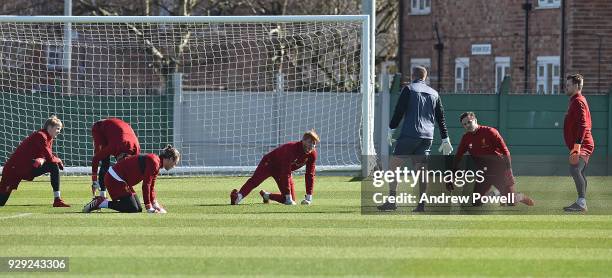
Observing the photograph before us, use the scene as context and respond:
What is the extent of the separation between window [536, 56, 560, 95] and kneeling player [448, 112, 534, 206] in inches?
815

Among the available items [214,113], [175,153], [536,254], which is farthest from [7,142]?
[536,254]

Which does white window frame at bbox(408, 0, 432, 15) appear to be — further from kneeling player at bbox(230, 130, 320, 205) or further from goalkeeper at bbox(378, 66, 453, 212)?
goalkeeper at bbox(378, 66, 453, 212)

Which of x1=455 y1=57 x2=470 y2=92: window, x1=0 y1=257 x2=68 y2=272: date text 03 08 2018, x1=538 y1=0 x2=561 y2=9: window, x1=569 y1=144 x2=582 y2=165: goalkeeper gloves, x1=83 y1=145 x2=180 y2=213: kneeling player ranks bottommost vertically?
x1=0 y1=257 x2=68 y2=272: date text 03 08 2018

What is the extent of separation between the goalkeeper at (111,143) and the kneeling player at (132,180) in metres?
1.00

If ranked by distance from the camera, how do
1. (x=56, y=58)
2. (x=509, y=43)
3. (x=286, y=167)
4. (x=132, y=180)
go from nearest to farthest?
(x=132, y=180), (x=286, y=167), (x=56, y=58), (x=509, y=43)

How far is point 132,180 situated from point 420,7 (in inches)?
1080

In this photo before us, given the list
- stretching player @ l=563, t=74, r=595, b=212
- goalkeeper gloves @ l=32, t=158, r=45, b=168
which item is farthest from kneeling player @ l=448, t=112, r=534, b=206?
goalkeeper gloves @ l=32, t=158, r=45, b=168

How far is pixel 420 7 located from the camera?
42.6 m

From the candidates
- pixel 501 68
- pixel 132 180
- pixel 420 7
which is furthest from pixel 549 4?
pixel 132 180

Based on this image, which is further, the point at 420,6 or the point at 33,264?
the point at 420,6

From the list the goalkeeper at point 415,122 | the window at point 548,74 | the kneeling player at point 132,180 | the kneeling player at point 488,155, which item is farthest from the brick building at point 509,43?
the kneeling player at point 132,180

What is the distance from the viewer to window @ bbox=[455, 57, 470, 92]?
40.8 metres

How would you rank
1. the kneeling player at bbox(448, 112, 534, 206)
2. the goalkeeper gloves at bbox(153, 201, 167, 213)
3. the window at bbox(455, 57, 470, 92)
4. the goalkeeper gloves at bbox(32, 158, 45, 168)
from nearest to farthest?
1. the goalkeeper gloves at bbox(153, 201, 167, 213)
2. the kneeling player at bbox(448, 112, 534, 206)
3. the goalkeeper gloves at bbox(32, 158, 45, 168)
4. the window at bbox(455, 57, 470, 92)

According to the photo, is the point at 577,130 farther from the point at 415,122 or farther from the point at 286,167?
the point at 286,167
